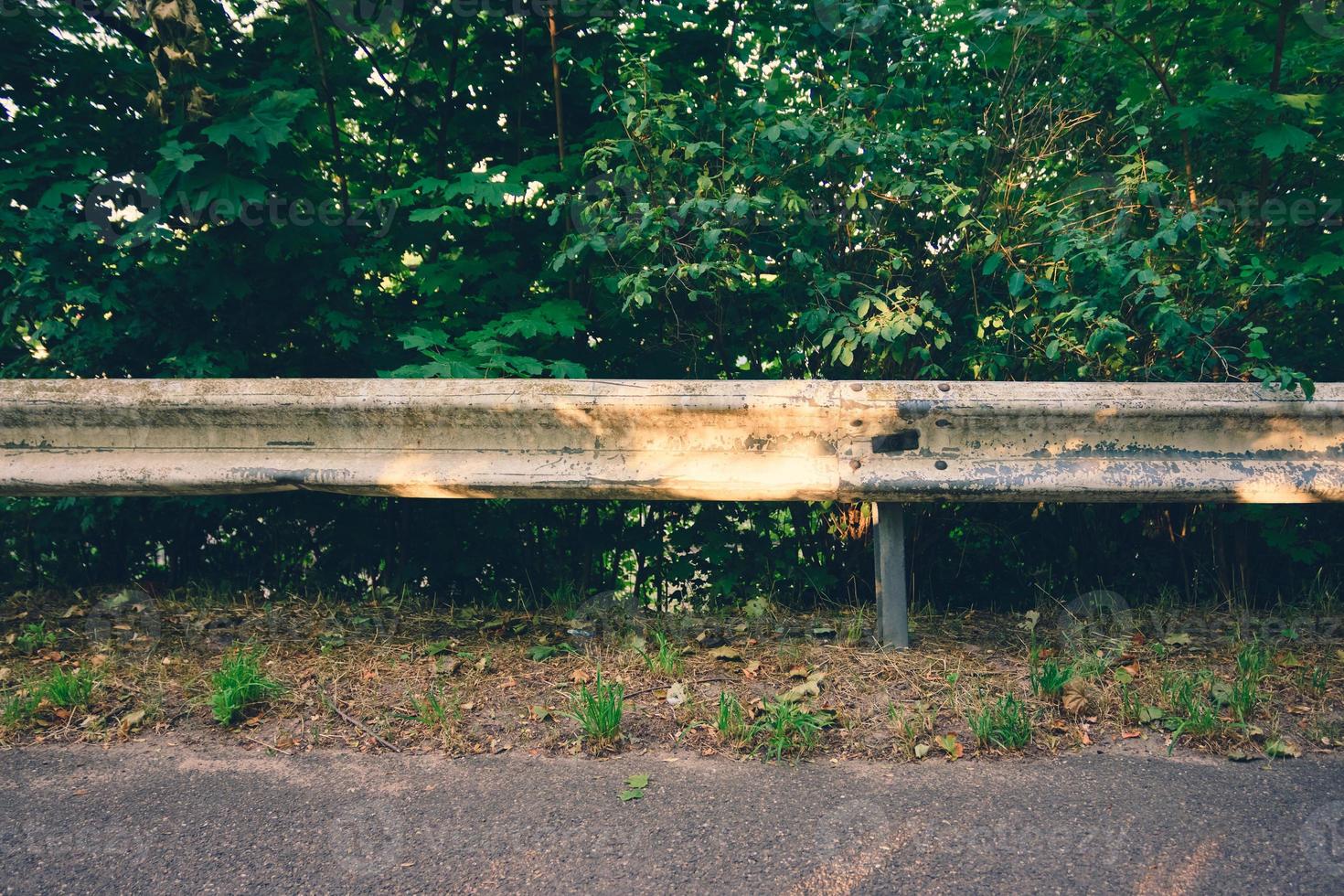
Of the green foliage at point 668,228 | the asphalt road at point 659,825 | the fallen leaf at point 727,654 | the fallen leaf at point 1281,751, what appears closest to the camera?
the asphalt road at point 659,825

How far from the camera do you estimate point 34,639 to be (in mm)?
2953

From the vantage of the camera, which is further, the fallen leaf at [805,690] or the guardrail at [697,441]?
the guardrail at [697,441]

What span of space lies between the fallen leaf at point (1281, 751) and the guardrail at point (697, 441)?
78 cm

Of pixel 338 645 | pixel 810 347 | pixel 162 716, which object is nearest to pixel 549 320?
pixel 810 347

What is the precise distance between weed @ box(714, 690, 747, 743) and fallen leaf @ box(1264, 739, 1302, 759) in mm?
1289

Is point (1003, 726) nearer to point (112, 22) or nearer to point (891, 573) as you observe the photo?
point (891, 573)

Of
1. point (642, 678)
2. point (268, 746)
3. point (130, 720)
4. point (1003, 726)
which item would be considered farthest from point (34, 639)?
point (1003, 726)

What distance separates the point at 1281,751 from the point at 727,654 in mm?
1493

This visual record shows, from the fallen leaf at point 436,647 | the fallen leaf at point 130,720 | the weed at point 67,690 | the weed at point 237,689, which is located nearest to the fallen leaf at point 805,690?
the fallen leaf at point 436,647

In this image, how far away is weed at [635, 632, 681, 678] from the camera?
2594mm

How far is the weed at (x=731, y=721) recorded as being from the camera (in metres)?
2.17

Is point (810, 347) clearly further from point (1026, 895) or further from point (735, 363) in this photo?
point (1026, 895)

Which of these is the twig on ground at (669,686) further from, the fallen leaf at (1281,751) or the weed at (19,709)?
the weed at (19,709)

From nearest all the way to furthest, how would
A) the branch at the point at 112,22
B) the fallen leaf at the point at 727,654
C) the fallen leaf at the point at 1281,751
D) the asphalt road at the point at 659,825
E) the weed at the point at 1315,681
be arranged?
the asphalt road at the point at 659,825, the fallen leaf at the point at 1281,751, the weed at the point at 1315,681, the fallen leaf at the point at 727,654, the branch at the point at 112,22
